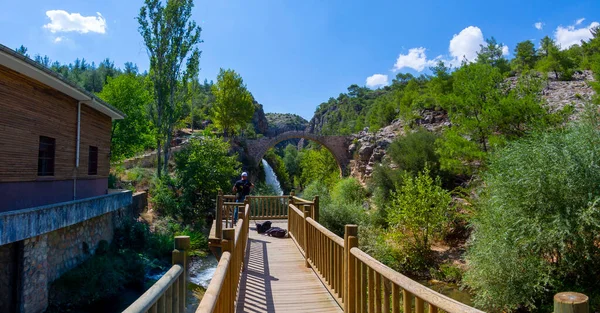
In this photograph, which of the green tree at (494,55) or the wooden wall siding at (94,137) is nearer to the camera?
A: the wooden wall siding at (94,137)

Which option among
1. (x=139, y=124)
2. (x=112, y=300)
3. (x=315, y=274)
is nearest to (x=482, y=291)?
(x=315, y=274)

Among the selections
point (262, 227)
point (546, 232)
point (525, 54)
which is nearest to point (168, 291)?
point (262, 227)

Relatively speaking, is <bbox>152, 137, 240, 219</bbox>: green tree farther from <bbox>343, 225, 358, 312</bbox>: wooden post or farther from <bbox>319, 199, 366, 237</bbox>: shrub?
<bbox>343, 225, 358, 312</bbox>: wooden post

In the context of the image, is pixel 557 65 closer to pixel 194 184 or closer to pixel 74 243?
pixel 194 184

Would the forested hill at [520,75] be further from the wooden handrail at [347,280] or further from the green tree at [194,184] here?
the wooden handrail at [347,280]

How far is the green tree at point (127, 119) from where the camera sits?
1834cm

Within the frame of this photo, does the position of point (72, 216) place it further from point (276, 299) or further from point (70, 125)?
point (276, 299)

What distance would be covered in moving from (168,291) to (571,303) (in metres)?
2.34

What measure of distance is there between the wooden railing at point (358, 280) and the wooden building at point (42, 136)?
21.3 ft

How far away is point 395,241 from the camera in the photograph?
40.1 feet

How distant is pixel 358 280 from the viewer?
3312mm

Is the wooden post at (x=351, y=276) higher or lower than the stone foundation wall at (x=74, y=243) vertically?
higher

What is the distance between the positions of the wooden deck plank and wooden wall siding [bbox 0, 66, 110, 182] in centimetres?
554

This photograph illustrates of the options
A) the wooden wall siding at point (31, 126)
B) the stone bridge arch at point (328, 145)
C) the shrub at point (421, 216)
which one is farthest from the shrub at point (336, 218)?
the stone bridge arch at point (328, 145)
